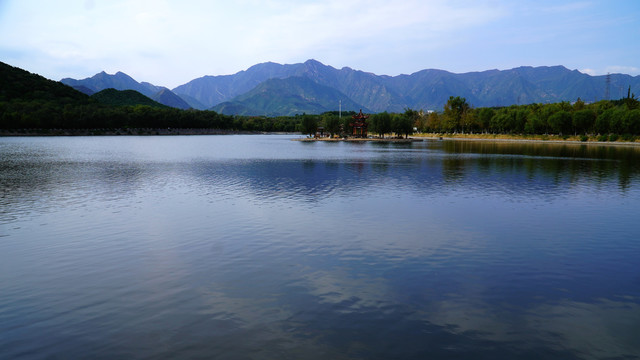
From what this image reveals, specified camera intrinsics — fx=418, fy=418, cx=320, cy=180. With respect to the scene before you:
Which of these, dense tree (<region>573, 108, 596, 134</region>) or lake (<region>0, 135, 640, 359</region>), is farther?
dense tree (<region>573, 108, 596, 134</region>)

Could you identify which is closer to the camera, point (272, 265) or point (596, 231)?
point (272, 265)

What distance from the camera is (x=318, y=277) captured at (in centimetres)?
1806

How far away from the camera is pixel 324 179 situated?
5325 centimetres

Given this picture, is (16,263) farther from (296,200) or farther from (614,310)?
(614,310)

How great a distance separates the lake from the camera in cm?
1248

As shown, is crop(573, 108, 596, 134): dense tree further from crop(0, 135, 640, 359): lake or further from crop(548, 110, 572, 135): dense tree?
crop(0, 135, 640, 359): lake

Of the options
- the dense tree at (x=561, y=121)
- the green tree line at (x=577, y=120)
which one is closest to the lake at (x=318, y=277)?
the green tree line at (x=577, y=120)

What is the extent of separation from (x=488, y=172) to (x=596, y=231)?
115 ft

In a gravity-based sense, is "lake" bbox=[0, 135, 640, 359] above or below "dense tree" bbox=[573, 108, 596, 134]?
below

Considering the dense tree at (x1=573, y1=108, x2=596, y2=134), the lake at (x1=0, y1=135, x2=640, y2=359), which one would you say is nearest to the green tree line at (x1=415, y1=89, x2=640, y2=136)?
the dense tree at (x1=573, y1=108, x2=596, y2=134)

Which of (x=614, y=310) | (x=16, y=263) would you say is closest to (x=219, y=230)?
(x=16, y=263)

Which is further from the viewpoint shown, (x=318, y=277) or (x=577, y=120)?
(x=577, y=120)

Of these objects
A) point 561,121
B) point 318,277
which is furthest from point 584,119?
point 318,277

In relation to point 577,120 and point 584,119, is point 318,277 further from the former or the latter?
point 584,119
